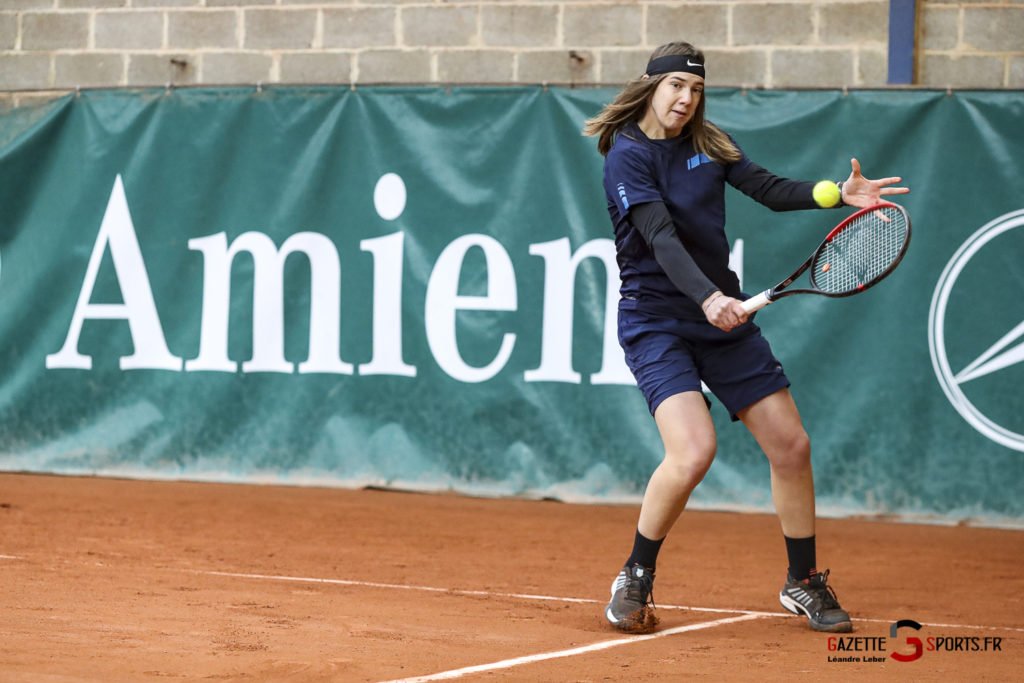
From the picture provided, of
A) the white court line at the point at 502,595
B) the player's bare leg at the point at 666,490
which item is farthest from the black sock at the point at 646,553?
the white court line at the point at 502,595

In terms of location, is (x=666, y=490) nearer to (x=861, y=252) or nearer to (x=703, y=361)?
(x=703, y=361)

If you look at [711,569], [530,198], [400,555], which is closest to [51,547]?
[400,555]

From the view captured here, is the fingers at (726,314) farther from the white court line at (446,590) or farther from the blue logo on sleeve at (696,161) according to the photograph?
the white court line at (446,590)

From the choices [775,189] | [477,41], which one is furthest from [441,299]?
[775,189]

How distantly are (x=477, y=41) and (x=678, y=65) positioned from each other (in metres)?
4.34

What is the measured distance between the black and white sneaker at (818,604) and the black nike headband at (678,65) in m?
1.61

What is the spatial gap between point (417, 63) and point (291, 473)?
8.67 ft

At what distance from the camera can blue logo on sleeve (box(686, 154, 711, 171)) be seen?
414cm

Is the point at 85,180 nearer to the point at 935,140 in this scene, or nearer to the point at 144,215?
the point at 144,215

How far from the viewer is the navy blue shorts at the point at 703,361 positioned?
4094 millimetres

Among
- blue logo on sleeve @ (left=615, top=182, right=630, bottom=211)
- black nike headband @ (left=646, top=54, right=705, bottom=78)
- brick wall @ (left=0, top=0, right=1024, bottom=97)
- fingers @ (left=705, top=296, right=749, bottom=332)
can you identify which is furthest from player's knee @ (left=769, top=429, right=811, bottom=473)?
brick wall @ (left=0, top=0, right=1024, bottom=97)

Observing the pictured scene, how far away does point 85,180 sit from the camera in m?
8.06

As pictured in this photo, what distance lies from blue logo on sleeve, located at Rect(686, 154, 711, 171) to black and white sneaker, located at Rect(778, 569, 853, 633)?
1331 millimetres

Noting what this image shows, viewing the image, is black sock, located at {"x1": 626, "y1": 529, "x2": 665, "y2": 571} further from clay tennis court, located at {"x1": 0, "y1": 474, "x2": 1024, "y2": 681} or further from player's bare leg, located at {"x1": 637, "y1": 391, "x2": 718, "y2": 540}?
clay tennis court, located at {"x1": 0, "y1": 474, "x2": 1024, "y2": 681}
